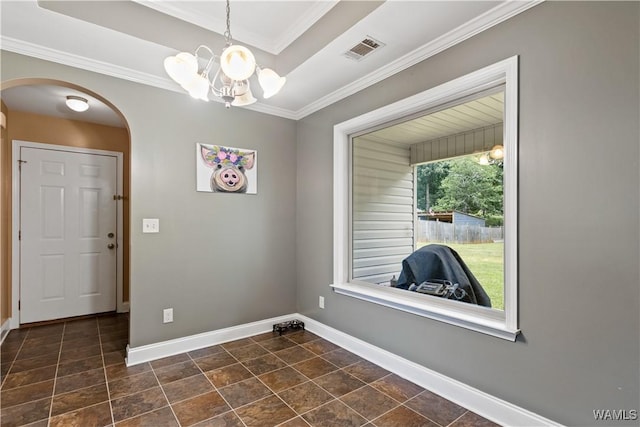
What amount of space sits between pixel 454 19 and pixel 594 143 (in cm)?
110

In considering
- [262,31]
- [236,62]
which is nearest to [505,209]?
[236,62]

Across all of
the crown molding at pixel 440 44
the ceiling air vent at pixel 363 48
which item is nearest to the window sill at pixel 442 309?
the crown molding at pixel 440 44

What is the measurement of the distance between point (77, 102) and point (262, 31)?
212 cm

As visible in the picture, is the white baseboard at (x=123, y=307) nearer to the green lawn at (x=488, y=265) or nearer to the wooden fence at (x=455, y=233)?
the wooden fence at (x=455, y=233)

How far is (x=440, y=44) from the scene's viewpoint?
220 cm

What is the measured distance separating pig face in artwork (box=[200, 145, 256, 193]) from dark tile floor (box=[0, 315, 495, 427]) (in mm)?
1563

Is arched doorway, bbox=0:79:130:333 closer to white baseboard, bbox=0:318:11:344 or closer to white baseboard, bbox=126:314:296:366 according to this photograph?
white baseboard, bbox=0:318:11:344

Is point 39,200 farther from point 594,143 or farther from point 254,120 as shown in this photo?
point 594,143

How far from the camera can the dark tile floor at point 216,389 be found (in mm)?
1927

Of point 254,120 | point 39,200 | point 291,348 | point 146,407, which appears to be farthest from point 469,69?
point 39,200

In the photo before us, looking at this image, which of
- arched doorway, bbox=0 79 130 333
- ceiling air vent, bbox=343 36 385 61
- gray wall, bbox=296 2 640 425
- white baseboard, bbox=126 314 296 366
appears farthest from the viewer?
arched doorway, bbox=0 79 130 333

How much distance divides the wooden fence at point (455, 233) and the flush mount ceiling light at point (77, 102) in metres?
3.53

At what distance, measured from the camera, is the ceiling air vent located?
2.22 m

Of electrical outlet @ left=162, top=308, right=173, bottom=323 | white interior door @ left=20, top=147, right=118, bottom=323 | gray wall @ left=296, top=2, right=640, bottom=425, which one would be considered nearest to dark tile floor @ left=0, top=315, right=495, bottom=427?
electrical outlet @ left=162, top=308, right=173, bottom=323
